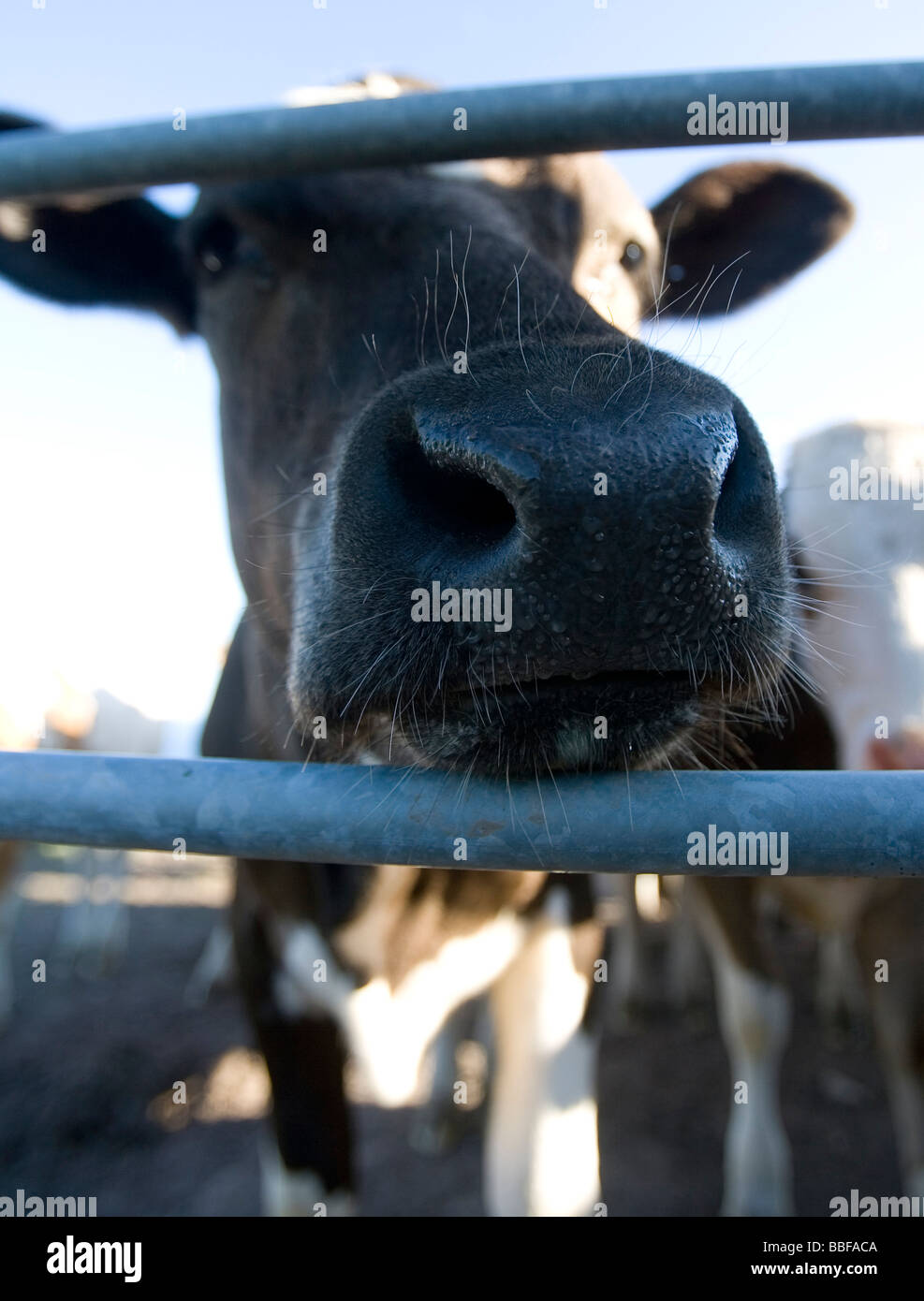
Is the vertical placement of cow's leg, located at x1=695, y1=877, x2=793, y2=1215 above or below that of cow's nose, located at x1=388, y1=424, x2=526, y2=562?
below

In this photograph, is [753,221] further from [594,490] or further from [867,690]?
[594,490]

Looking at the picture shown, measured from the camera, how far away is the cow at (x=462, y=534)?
88 centimetres

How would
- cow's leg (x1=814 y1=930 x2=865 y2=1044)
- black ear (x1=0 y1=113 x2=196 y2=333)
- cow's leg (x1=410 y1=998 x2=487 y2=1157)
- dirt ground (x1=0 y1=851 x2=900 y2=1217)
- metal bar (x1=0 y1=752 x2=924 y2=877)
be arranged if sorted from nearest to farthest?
metal bar (x1=0 y1=752 x2=924 y2=877) < black ear (x1=0 y1=113 x2=196 y2=333) < dirt ground (x1=0 y1=851 x2=900 y2=1217) < cow's leg (x1=410 y1=998 x2=487 y2=1157) < cow's leg (x1=814 y1=930 x2=865 y2=1044)

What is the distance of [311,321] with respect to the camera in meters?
1.72

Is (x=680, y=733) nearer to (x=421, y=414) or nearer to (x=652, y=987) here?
(x=421, y=414)

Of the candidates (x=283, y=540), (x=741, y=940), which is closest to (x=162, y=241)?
(x=283, y=540)

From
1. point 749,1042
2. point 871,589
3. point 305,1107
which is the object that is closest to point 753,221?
point 871,589

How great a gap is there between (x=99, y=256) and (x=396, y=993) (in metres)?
2.27

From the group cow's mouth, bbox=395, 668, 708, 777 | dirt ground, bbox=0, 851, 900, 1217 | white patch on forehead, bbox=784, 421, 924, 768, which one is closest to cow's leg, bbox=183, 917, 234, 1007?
dirt ground, bbox=0, 851, 900, 1217

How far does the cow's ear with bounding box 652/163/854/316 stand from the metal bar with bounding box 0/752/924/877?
2073 mm

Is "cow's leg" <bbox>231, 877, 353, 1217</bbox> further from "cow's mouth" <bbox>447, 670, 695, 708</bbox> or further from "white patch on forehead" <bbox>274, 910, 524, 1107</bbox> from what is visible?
"cow's mouth" <bbox>447, 670, 695, 708</bbox>

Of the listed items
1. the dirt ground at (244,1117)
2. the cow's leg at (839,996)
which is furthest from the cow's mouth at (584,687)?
the cow's leg at (839,996)

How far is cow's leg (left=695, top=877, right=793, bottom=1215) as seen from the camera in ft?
9.72

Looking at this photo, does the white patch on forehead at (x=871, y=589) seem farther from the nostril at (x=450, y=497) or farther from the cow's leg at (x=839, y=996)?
the cow's leg at (x=839, y=996)
